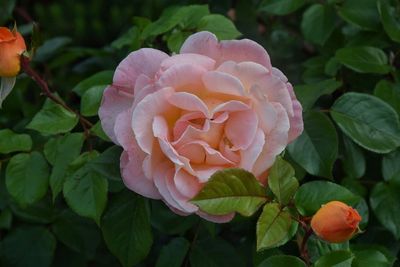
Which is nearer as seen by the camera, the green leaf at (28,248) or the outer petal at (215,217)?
the outer petal at (215,217)

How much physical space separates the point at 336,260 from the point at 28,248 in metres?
0.53

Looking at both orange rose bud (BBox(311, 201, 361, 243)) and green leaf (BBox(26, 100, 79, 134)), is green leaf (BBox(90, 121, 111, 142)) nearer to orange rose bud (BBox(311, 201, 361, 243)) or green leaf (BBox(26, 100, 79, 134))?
green leaf (BBox(26, 100, 79, 134))

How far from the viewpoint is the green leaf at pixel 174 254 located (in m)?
0.89

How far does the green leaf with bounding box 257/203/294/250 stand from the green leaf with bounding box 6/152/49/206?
338 millimetres

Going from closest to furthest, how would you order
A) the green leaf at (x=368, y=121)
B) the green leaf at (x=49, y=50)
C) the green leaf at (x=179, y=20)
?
the green leaf at (x=368, y=121) → the green leaf at (x=179, y=20) → the green leaf at (x=49, y=50)

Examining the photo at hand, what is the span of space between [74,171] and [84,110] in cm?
10

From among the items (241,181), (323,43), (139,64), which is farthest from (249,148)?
(323,43)

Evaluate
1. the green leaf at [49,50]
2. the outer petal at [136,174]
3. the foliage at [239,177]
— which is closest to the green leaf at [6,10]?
the green leaf at [49,50]

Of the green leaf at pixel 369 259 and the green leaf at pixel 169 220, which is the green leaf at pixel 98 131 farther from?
the green leaf at pixel 369 259

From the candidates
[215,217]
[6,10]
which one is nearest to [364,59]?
[215,217]

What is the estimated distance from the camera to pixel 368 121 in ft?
2.83

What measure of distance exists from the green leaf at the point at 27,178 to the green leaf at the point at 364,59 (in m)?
0.42

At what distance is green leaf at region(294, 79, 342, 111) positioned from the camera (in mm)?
855

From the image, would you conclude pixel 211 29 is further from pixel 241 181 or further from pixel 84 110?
pixel 241 181
